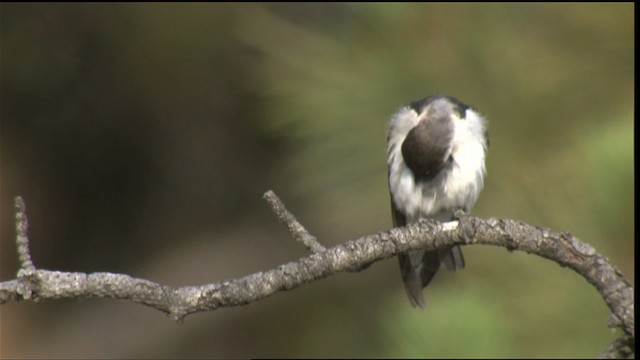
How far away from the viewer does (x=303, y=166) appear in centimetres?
229

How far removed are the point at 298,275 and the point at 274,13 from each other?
1587 mm

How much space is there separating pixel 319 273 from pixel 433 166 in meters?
0.55

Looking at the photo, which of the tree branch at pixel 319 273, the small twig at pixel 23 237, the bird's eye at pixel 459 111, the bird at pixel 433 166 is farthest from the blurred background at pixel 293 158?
the small twig at pixel 23 237

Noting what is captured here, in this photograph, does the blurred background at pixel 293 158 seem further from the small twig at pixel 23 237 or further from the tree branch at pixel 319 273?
the small twig at pixel 23 237

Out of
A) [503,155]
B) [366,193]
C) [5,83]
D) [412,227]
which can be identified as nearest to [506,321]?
[503,155]

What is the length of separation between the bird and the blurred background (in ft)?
0.20

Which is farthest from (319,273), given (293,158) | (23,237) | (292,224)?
(293,158)

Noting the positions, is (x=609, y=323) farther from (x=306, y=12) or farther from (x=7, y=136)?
(x=7, y=136)

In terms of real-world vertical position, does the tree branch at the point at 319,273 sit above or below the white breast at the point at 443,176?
below

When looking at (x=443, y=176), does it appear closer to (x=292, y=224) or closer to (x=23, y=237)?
(x=292, y=224)

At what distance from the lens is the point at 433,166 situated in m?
1.69

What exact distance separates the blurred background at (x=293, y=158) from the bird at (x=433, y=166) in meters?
0.06

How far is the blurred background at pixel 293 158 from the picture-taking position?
1821mm

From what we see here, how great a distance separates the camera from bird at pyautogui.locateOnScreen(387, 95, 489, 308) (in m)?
1.67
